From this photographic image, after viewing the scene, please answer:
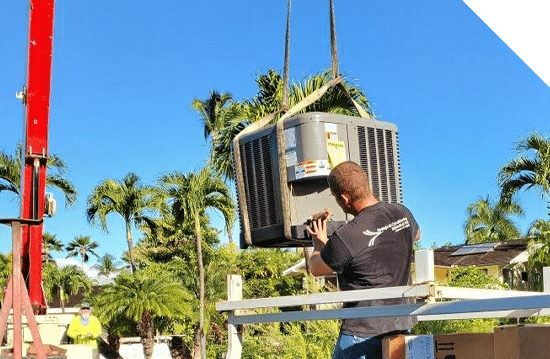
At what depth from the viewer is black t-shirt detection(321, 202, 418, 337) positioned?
3348 millimetres

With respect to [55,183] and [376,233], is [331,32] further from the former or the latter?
[55,183]

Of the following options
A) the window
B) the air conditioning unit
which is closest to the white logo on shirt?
the air conditioning unit

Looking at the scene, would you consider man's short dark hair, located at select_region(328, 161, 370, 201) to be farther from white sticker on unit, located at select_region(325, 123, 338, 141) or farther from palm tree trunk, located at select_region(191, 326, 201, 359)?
palm tree trunk, located at select_region(191, 326, 201, 359)

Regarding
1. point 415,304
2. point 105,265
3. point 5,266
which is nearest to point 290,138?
point 415,304

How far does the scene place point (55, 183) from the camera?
1941cm

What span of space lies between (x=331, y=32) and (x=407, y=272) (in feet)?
6.13

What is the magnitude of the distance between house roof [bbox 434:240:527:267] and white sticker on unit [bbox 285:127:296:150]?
24083 mm

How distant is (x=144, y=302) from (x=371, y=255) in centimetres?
2123

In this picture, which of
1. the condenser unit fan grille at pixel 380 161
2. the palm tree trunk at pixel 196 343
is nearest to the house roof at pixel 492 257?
the palm tree trunk at pixel 196 343

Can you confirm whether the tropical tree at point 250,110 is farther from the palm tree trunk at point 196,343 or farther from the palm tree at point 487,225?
the palm tree at point 487,225

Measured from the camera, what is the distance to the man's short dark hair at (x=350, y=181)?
3451 mm

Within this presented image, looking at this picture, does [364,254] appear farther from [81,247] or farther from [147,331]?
[81,247]

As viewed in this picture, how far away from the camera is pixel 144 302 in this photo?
2389 cm

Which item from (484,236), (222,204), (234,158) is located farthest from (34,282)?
(484,236)
